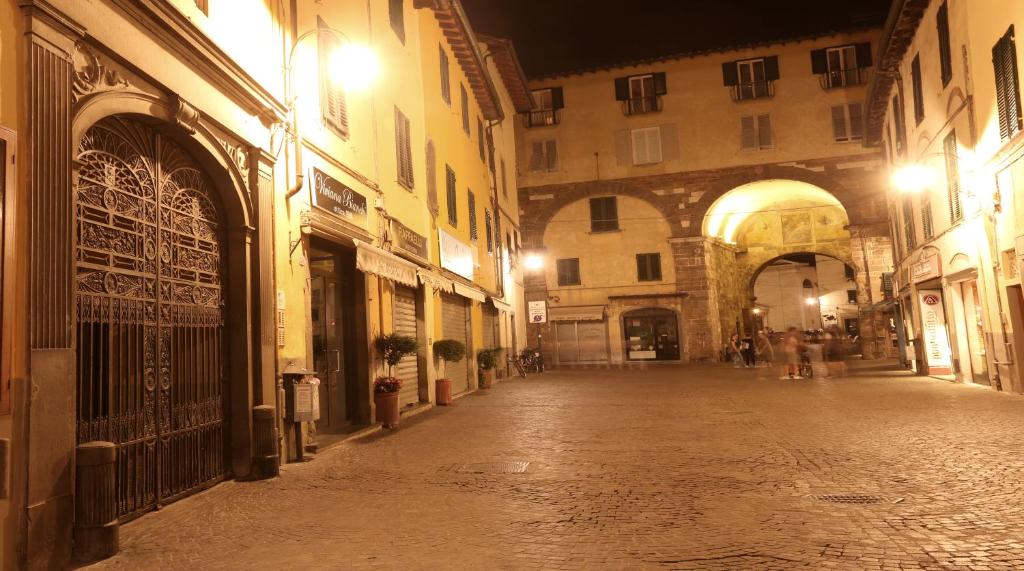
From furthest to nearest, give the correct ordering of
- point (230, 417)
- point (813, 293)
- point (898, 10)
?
point (813, 293) → point (898, 10) → point (230, 417)

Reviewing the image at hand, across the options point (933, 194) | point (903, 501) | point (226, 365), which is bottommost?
point (903, 501)

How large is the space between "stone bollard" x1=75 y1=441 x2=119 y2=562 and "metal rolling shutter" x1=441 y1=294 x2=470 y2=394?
1221 centimetres

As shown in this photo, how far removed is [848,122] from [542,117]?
13785mm

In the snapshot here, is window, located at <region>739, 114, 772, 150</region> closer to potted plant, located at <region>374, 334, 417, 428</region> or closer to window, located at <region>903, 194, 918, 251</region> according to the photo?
window, located at <region>903, 194, 918, 251</region>

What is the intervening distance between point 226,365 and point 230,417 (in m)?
0.56

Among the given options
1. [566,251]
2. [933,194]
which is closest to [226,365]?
[933,194]

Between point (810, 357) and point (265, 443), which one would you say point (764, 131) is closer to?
point (810, 357)

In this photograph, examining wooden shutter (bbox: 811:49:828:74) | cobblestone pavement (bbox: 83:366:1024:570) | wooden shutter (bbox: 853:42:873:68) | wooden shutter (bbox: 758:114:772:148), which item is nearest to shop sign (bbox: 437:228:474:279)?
cobblestone pavement (bbox: 83:366:1024:570)

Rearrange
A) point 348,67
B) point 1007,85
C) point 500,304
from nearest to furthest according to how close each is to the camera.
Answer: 1. point 348,67
2. point 1007,85
3. point 500,304

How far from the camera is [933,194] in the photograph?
1750 centimetres

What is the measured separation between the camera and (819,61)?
31516mm

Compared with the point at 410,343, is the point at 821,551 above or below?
below

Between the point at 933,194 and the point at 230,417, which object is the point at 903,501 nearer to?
the point at 230,417

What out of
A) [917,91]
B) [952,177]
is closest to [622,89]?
[917,91]
